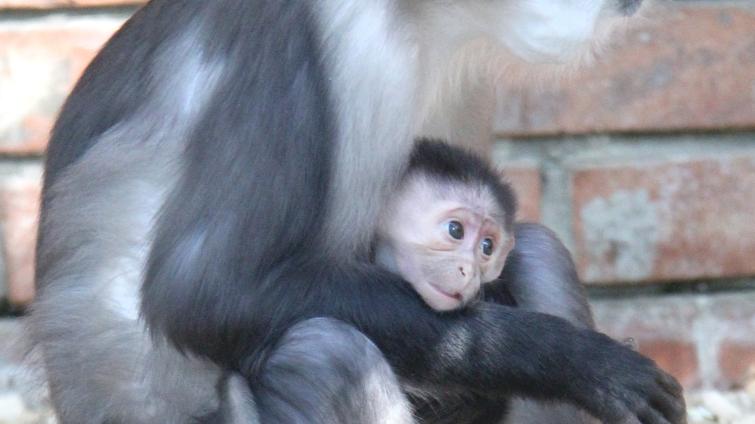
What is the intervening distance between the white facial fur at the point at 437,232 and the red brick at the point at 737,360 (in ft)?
2.08

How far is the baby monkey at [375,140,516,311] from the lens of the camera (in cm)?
172

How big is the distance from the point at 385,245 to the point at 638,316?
645 millimetres

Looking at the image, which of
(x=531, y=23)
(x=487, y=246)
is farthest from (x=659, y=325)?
(x=531, y=23)

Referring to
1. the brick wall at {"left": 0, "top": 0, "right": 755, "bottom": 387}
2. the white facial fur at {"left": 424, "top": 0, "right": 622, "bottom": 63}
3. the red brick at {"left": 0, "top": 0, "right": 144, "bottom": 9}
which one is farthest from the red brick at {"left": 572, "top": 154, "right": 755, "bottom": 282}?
the red brick at {"left": 0, "top": 0, "right": 144, "bottom": 9}

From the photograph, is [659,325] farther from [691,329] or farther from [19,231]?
[19,231]

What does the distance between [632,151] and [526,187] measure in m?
0.16

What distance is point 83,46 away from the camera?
2.19m

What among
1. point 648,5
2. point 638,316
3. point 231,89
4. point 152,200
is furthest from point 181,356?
point 638,316

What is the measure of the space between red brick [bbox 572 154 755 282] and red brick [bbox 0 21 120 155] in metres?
0.69

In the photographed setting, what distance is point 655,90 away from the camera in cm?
221

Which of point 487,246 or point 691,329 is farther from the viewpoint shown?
point 691,329

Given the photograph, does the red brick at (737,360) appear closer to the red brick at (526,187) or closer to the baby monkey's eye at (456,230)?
the red brick at (526,187)

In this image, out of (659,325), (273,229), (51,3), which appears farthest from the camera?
(659,325)

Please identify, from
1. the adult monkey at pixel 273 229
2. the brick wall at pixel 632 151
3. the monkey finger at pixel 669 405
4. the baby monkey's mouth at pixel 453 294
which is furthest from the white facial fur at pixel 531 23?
the brick wall at pixel 632 151
